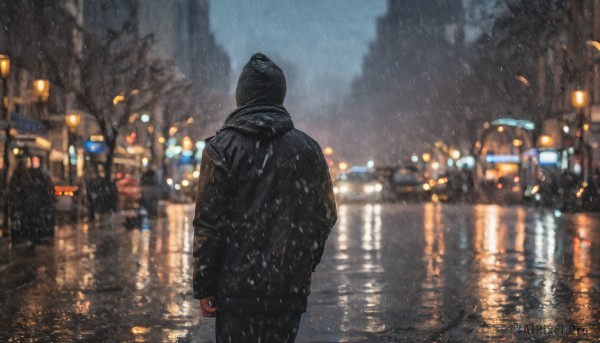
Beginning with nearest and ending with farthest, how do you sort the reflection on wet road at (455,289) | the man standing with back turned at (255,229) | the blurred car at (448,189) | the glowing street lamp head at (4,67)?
the man standing with back turned at (255,229)
the reflection on wet road at (455,289)
the glowing street lamp head at (4,67)
the blurred car at (448,189)

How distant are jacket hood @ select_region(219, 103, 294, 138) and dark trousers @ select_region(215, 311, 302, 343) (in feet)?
2.48

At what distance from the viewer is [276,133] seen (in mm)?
3660

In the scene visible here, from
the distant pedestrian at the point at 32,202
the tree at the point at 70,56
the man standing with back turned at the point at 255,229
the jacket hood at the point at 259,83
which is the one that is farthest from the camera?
the tree at the point at 70,56

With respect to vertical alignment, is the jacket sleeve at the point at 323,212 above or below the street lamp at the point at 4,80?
below

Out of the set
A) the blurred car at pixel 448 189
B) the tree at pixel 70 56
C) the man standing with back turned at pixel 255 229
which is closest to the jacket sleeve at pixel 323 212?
the man standing with back turned at pixel 255 229

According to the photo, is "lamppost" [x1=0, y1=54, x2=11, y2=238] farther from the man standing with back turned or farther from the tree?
the man standing with back turned

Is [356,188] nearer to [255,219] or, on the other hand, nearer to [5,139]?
[5,139]

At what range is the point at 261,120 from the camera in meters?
3.68

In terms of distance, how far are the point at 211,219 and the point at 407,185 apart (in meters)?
47.7

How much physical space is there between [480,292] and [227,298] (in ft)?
22.3

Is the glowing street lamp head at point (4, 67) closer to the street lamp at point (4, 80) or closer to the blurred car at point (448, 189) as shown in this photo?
the street lamp at point (4, 80)

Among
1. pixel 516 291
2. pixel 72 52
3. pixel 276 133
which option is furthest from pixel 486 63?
pixel 276 133

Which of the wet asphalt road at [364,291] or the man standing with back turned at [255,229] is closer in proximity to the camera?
the man standing with back turned at [255,229]

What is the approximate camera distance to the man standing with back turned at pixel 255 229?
3.58 metres
